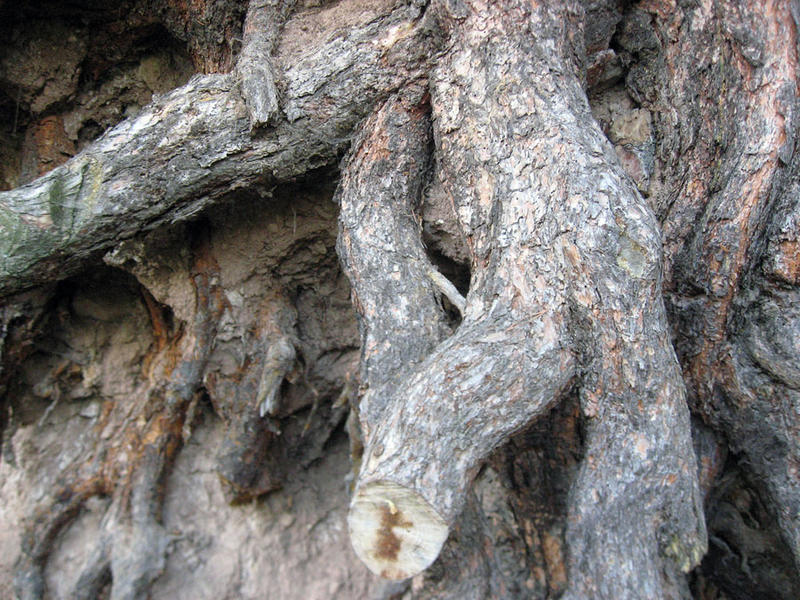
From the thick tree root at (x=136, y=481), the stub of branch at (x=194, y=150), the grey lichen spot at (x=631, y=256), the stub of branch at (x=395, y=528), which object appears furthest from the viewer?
the thick tree root at (x=136, y=481)

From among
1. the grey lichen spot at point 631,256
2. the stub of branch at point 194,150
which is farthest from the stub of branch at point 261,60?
the grey lichen spot at point 631,256

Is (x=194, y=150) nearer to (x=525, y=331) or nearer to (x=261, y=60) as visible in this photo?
(x=261, y=60)

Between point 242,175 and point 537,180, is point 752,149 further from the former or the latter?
point 242,175

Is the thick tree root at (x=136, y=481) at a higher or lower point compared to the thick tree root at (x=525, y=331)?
lower

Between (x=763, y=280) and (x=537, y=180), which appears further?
(x=763, y=280)

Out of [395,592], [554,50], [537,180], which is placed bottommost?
[395,592]

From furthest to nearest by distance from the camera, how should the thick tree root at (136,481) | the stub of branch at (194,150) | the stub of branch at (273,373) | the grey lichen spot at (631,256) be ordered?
1. the thick tree root at (136,481)
2. the stub of branch at (273,373)
3. the stub of branch at (194,150)
4. the grey lichen spot at (631,256)

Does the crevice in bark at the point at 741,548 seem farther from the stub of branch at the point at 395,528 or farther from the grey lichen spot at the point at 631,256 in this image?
the stub of branch at the point at 395,528

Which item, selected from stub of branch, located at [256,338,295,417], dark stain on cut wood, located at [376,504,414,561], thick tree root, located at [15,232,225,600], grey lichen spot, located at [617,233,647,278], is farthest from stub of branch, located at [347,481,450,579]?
thick tree root, located at [15,232,225,600]

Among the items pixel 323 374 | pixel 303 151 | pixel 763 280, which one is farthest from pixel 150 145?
pixel 763 280
